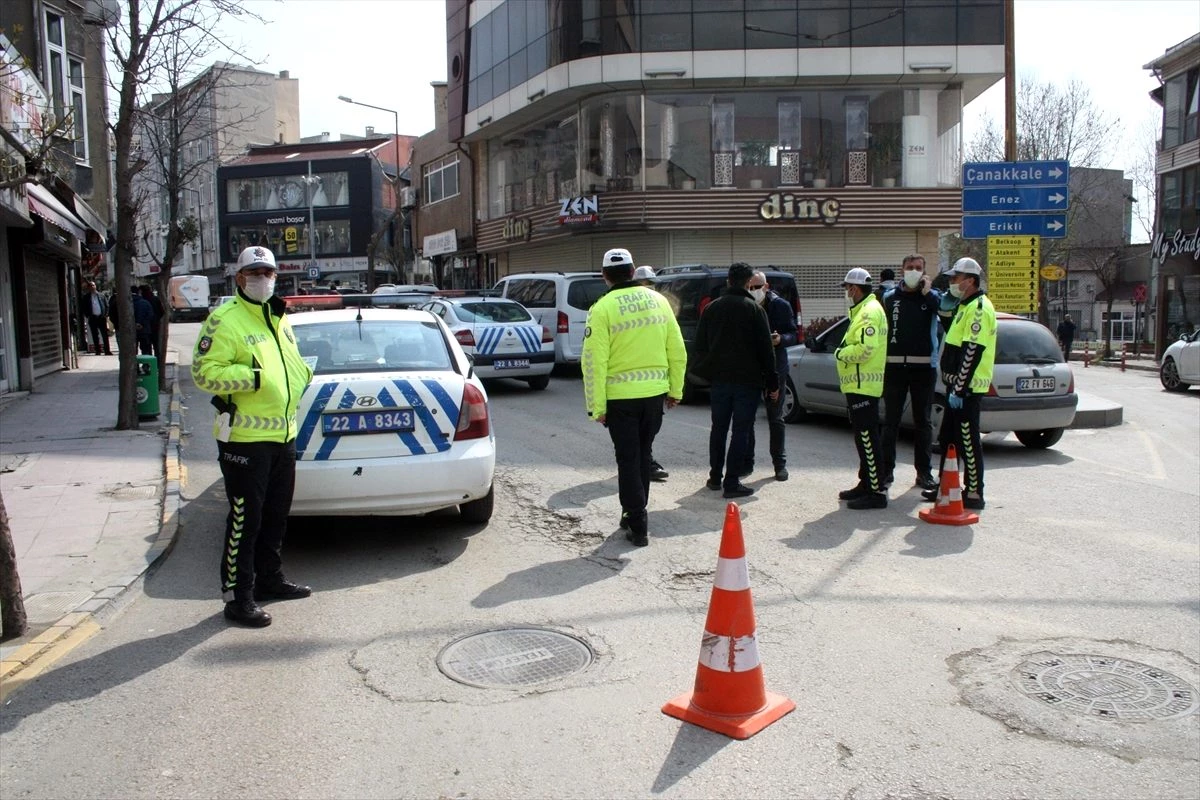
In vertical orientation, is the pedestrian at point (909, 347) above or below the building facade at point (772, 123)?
below

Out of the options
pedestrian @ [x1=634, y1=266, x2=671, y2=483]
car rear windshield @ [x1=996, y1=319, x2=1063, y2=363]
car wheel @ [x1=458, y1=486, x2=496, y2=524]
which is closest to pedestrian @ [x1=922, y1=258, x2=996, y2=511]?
pedestrian @ [x1=634, y1=266, x2=671, y2=483]

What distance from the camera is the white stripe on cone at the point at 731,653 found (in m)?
4.20

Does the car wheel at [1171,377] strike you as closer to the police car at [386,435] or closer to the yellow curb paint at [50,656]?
the police car at [386,435]

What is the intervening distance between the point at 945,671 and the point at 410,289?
73.8 feet

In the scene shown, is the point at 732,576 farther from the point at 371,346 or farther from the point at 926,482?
the point at 926,482

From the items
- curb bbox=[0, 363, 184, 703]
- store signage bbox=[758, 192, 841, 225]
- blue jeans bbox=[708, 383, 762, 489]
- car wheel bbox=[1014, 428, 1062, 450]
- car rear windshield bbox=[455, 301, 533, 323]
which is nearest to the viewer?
curb bbox=[0, 363, 184, 703]

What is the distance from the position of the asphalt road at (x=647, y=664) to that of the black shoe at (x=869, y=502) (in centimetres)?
12

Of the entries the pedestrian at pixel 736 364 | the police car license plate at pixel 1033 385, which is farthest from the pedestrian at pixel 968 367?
the police car license plate at pixel 1033 385

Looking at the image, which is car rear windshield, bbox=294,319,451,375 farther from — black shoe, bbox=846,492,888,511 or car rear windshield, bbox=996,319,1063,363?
car rear windshield, bbox=996,319,1063,363

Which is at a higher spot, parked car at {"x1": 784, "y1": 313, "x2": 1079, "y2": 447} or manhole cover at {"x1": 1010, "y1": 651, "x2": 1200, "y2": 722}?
parked car at {"x1": 784, "y1": 313, "x2": 1079, "y2": 447}

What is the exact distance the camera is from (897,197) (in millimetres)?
27953

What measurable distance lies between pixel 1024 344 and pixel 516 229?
24.5 meters

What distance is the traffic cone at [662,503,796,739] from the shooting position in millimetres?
4191

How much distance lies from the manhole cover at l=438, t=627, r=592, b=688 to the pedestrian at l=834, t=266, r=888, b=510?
372cm
